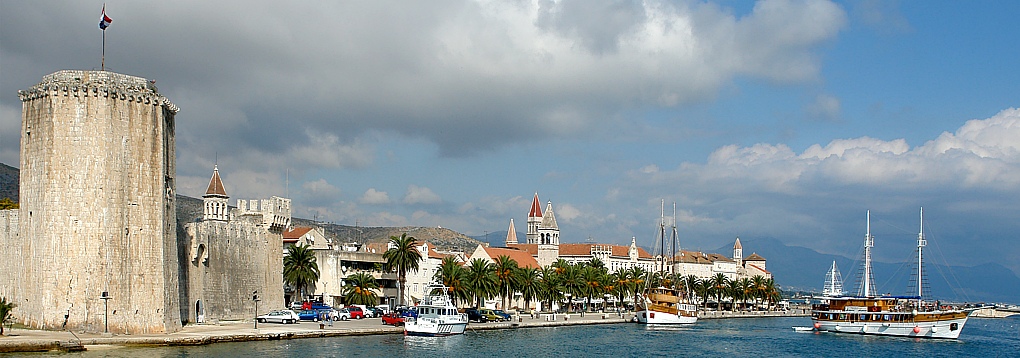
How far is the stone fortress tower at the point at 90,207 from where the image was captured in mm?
40500

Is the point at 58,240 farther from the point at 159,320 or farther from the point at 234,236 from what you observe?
the point at 234,236

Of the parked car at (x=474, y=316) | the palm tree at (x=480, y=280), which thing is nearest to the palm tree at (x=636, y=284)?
the palm tree at (x=480, y=280)

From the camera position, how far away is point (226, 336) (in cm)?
4422

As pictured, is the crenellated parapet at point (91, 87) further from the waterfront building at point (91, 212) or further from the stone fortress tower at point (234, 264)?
the stone fortress tower at point (234, 264)

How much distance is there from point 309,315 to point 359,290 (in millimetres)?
13733

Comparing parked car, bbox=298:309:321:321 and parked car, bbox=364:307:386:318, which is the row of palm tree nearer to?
parked car, bbox=364:307:386:318

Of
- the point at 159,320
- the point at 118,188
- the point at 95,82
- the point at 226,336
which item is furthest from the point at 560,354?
the point at 95,82

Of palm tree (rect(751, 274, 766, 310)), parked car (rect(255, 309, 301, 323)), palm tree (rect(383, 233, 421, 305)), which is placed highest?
palm tree (rect(383, 233, 421, 305))

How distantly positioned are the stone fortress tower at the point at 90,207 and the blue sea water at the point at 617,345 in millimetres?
4125

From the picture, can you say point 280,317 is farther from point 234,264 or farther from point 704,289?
point 704,289

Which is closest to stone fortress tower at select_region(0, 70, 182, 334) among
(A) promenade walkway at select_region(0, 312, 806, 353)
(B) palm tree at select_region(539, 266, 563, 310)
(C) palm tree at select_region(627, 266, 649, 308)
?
(A) promenade walkway at select_region(0, 312, 806, 353)

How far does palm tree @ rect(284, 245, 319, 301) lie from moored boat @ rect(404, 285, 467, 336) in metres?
13.6

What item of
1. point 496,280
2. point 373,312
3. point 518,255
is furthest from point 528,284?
point 518,255

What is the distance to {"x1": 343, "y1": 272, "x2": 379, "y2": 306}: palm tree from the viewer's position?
246 ft
